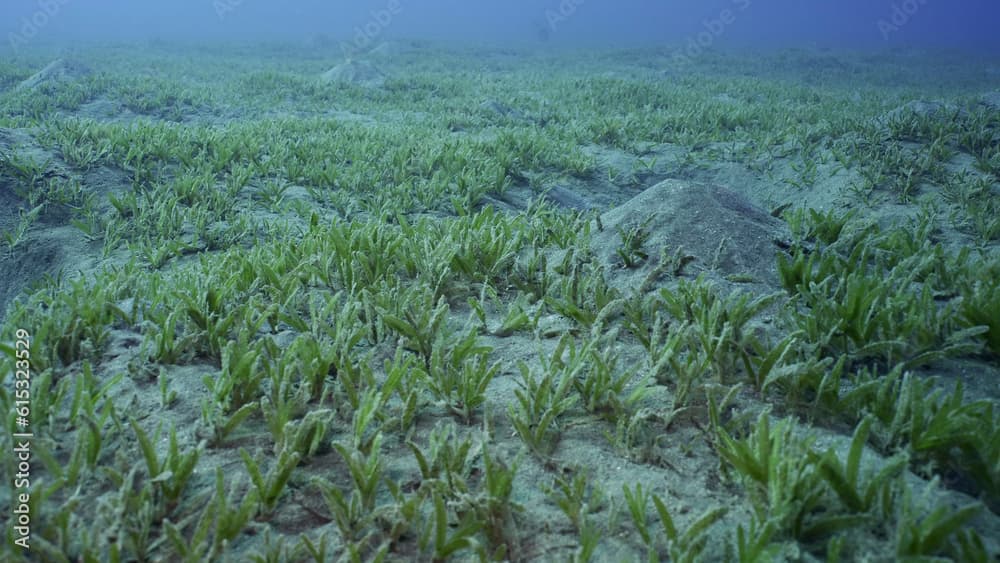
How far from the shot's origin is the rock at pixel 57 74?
13188 mm

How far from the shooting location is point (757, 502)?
1.87 m

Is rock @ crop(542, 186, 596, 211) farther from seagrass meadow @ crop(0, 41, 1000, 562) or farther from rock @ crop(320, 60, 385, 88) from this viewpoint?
rock @ crop(320, 60, 385, 88)

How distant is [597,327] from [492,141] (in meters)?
6.95

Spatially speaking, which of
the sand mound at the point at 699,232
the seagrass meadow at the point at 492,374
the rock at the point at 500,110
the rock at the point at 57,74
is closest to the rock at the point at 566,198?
the seagrass meadow at the point at 492,374

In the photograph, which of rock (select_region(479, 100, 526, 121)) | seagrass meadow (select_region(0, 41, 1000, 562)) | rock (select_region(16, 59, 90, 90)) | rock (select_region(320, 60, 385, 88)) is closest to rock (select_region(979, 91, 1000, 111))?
seagrass meadow (select_region(0, 41, 1000, 562))

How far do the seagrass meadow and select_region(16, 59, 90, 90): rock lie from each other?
28.3 feet

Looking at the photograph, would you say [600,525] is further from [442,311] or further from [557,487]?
[442,311]

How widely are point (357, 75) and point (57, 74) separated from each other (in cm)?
770

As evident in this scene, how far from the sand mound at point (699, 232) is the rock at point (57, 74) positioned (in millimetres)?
14184

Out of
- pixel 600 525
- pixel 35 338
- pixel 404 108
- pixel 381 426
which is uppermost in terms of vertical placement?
pixel 404 108

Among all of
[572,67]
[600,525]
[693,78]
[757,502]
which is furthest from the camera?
[572,67]

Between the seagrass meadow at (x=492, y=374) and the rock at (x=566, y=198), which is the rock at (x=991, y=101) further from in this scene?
the rock at (x=566, y=198)

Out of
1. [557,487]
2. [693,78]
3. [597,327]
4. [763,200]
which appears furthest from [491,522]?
[693,78]

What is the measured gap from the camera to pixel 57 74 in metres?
13.9
